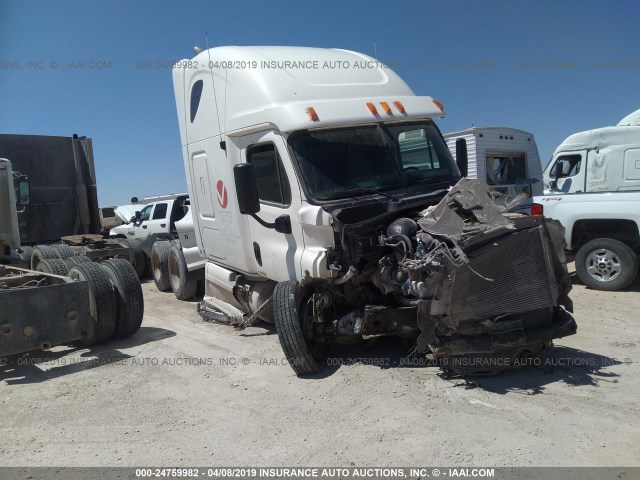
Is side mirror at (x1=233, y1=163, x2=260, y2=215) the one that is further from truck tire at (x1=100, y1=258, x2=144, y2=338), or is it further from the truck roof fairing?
truck tire at (x1=100, y1=258, x2=144, y2=338)

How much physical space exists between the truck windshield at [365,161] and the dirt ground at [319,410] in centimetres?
185

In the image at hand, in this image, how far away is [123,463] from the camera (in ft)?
12.7

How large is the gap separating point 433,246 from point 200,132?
4363mm

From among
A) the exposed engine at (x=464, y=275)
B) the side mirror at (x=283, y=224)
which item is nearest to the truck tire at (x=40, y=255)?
the side mirror at (x=283, y=224)

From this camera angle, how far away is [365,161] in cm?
577

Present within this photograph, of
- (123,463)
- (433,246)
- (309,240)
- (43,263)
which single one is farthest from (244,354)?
(43,263)

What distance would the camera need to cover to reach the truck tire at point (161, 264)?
10859 millimetres

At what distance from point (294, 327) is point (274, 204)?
1.52 m

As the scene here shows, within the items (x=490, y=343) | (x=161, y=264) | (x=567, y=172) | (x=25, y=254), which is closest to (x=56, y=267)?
(x=25, y=254)

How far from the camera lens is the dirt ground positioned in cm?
383

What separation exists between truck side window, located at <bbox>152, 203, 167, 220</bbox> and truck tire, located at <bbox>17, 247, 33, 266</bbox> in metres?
5.02

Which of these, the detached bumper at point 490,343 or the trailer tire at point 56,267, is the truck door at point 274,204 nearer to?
the detached bumper at point 490,343

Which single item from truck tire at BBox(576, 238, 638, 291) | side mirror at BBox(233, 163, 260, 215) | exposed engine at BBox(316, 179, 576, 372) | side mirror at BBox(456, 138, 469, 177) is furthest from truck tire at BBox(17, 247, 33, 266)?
truck tire at BBox(576, 238, 638, 291)

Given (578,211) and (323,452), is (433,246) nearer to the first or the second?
(323,452)
